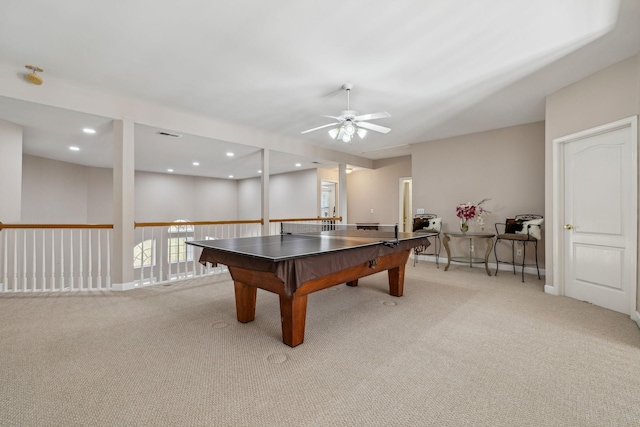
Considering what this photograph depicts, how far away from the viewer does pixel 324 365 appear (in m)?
2.08

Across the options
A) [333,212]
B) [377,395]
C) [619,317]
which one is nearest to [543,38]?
[619,317]

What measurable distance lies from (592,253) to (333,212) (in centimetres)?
688

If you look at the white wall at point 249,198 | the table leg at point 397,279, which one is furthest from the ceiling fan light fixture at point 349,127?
the white wall at point 249,198

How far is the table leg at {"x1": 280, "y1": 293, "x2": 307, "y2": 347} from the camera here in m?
2.34

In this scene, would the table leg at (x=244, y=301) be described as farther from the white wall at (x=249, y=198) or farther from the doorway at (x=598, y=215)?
the white wall at (x=249, y=198)

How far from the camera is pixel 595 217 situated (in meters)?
3.44

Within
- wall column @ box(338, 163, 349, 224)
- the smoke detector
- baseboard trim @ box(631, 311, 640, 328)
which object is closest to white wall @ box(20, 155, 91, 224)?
the smoke detector

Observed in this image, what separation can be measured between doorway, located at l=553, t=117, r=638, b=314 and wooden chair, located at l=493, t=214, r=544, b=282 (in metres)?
0.72

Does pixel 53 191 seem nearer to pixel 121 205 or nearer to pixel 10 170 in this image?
pixel 10 170

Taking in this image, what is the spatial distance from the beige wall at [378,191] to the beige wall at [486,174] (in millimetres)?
1447

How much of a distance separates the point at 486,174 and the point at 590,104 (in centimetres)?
233

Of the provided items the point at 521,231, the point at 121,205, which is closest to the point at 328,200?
the point at 521,231

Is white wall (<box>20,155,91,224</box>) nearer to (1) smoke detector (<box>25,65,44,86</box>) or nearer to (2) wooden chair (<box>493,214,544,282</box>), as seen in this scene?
(1) smoke detector (<box>25,65,44,86</box>)

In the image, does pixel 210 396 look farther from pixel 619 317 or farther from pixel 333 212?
pixel 333 212
